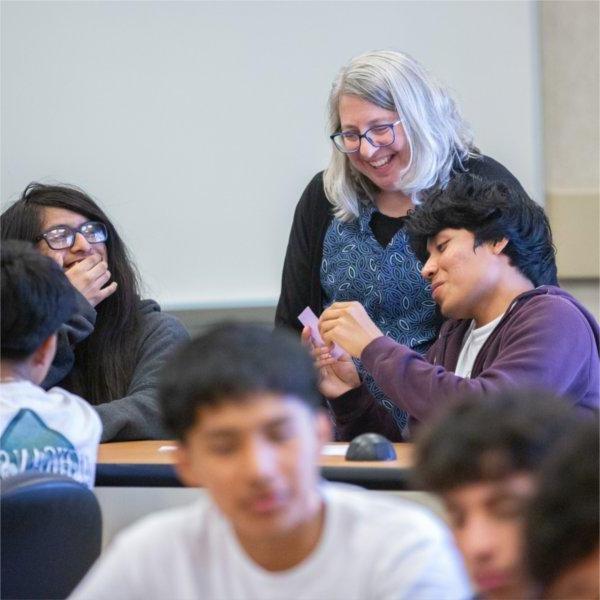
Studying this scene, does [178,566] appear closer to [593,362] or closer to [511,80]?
[593,362]

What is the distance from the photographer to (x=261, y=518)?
1.21m

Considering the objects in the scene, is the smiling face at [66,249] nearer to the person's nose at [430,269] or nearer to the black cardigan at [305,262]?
the black cardigan at [305,262]

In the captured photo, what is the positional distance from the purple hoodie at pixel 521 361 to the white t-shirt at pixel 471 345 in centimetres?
3

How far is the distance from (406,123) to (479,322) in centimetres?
57

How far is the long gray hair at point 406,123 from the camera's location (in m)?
2.71

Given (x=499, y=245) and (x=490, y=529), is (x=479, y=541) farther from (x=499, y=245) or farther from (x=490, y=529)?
(x=499, y=245)

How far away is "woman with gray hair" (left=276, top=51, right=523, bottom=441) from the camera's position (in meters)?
2.67

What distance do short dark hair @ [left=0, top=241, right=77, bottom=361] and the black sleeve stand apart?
33.7 inches

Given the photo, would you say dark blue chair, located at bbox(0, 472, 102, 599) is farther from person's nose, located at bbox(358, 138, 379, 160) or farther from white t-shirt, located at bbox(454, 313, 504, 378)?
person's nose, located at bbox(358, 138, 379, 160)

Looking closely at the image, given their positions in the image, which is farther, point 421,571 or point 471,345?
point 471,345

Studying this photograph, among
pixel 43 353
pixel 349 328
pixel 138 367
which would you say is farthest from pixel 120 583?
pixel 138 367

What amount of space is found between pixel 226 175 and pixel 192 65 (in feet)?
1.20

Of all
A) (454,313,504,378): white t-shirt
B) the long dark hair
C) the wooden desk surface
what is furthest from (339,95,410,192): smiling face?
the wooden desk surface

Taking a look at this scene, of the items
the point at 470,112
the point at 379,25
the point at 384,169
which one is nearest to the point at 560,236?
the point at 470,112
